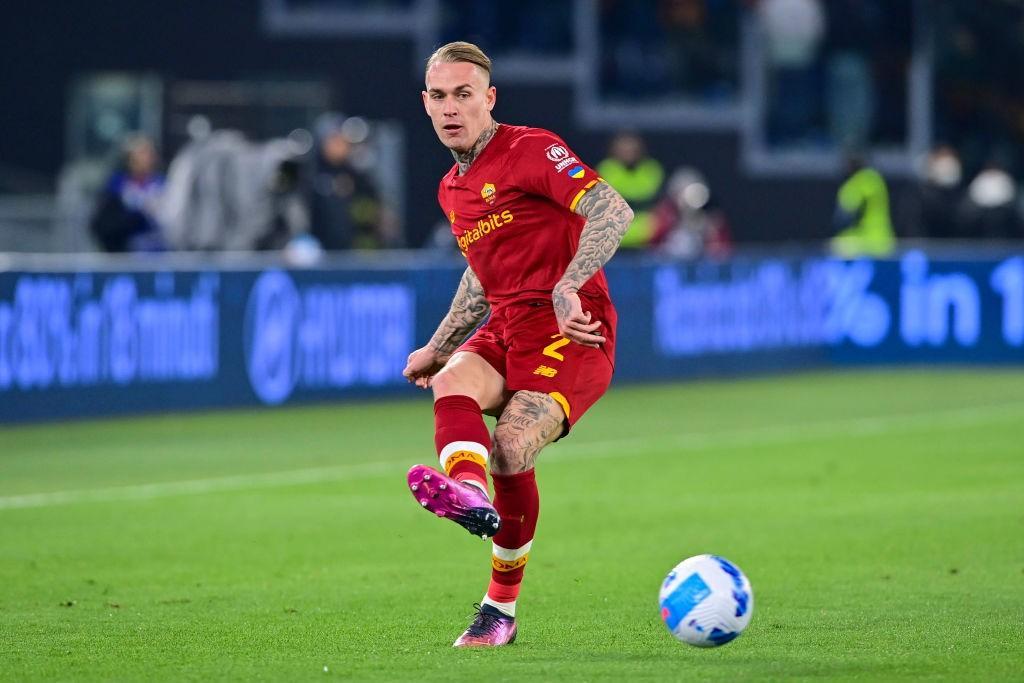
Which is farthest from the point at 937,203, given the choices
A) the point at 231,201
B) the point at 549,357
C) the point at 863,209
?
the point at 549,357

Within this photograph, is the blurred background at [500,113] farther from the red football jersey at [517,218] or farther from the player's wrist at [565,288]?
the player's wrist at [565,288]

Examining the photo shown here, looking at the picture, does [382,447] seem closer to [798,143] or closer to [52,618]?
[52,618]

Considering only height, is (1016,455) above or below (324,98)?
below

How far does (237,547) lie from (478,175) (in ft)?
11.9

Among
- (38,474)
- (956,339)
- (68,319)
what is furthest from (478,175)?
(956,339)

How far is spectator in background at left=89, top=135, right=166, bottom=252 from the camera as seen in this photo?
18.9 metres

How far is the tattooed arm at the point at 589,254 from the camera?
6.45 m

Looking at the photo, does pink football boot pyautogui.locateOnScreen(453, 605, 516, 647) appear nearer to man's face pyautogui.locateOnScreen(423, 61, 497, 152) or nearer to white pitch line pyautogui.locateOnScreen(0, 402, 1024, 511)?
man's face pyautogui.locateOnScreen(423, 61, 497, 152)

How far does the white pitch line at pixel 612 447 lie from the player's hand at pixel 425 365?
4803 millimetres

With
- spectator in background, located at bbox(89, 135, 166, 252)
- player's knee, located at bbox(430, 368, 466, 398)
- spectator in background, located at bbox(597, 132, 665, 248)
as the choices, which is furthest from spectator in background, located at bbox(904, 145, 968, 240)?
player's knee, located at bbox(430, 368, 466, 398)

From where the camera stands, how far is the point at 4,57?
91.0 ft

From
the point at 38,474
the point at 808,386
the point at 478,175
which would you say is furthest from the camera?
the point at 808,386

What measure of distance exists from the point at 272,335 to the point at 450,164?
12.2 meters

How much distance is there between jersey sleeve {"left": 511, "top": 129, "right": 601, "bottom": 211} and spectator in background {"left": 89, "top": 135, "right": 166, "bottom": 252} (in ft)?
41.2
